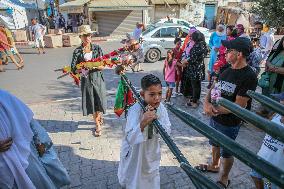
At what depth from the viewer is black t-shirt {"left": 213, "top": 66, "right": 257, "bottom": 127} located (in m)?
3.15

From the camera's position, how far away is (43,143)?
269 centimetres

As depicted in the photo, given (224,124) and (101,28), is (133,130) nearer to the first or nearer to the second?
(224,124)

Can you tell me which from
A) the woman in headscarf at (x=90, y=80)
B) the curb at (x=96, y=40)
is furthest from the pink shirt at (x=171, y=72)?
the curb at (x=96, y=40)

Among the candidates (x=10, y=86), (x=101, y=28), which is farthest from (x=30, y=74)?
(x=101, y=28)

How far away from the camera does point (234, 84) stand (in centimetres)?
325

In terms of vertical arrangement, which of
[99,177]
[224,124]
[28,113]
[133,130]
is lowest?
[99,177]

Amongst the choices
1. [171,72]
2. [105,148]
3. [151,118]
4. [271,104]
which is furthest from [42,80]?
[271,104]

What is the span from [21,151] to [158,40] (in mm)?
11148

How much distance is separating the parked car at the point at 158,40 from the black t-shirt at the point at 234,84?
31.0 feet

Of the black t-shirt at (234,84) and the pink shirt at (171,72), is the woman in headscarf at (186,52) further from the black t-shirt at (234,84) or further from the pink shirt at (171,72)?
the black t-shirt at (234,84)

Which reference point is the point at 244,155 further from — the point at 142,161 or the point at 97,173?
the point at 97,173

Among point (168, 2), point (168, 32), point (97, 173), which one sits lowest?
point (97, 173)

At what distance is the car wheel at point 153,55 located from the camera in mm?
12750

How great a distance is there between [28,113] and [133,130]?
3.42 feet
